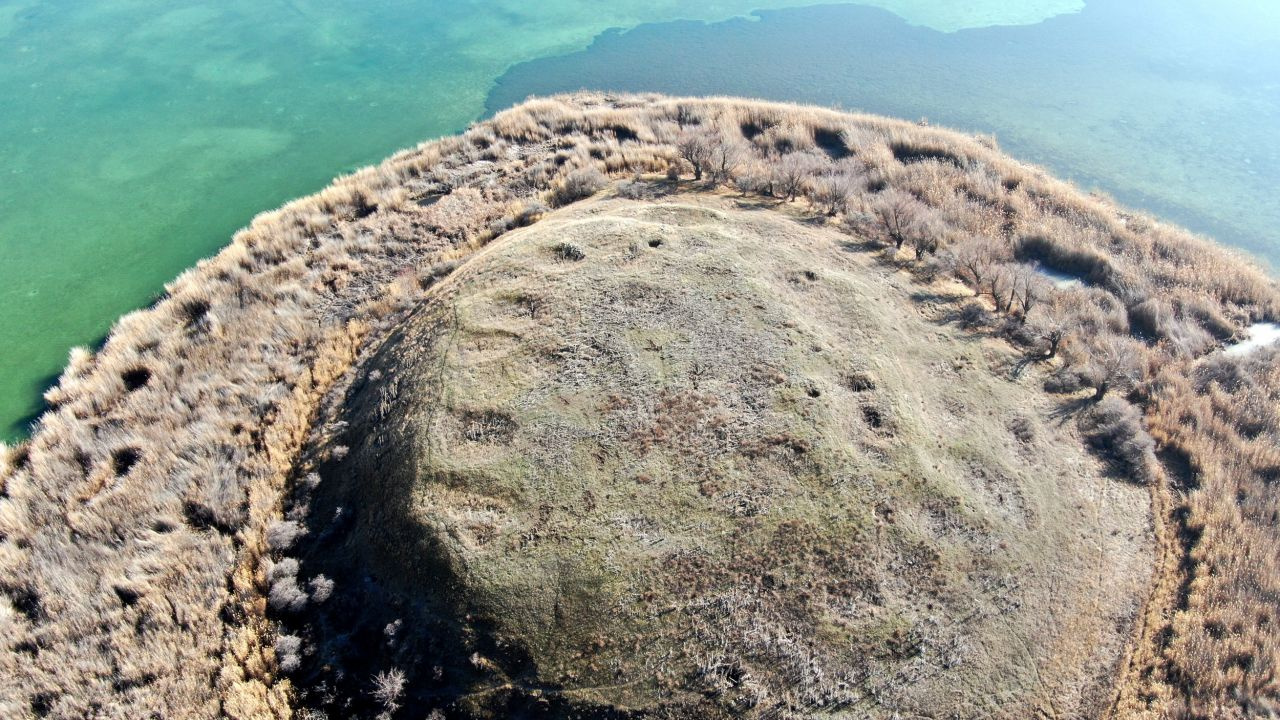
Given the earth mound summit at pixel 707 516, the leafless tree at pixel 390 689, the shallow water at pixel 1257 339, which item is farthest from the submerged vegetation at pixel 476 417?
the earth mound summit at pixel 707 516

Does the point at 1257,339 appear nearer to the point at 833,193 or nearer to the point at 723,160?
the point at 833,193

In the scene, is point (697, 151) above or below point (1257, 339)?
above

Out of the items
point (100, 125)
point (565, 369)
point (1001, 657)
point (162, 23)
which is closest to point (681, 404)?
point (565, 369)

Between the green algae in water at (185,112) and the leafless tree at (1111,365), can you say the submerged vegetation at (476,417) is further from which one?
the green algae in water at (185,112)

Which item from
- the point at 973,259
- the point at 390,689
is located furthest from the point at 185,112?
the point at 973,259

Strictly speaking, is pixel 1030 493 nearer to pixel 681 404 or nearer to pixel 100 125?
pixel 681 404
